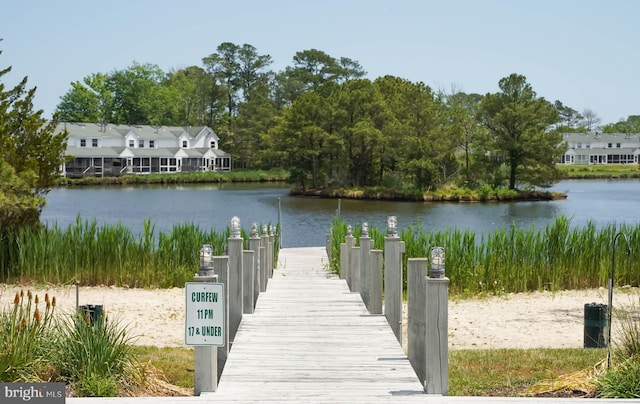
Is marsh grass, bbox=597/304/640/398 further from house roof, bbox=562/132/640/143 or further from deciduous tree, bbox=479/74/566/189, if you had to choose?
house roof, bbox=562/132/640/143

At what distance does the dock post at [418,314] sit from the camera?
731cm

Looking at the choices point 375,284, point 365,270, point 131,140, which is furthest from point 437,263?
point 131,140

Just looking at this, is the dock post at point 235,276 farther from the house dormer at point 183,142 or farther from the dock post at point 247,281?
the house dormer at point 183,142

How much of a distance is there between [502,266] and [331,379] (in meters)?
11.0

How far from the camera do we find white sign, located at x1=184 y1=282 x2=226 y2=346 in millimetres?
6594

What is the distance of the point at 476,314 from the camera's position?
1420 centimetres

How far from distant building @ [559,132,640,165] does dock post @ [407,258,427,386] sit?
127 m

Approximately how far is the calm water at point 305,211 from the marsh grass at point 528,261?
17.4 meters

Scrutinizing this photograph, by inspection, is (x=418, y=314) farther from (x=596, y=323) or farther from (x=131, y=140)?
(x=131, y=140)

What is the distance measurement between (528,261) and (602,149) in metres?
121

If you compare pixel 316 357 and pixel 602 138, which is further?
pixel 602 138

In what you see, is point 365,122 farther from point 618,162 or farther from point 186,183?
point 618,162

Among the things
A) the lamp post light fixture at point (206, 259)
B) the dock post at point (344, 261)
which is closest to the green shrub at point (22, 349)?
the lamp post light fixture at point (206, 259)

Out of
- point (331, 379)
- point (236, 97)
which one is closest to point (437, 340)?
point (331, 379)
